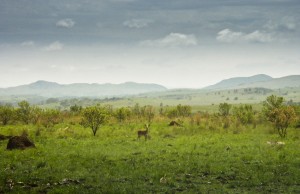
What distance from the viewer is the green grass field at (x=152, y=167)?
61.3 feet

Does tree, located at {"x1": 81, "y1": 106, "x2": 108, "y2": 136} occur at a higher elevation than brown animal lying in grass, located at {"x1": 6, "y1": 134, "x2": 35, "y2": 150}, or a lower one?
higher

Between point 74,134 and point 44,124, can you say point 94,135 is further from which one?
point 44,124

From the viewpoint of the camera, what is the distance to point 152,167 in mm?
23531

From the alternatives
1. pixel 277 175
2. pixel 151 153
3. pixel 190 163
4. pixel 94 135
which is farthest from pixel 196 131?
pixel 277 175

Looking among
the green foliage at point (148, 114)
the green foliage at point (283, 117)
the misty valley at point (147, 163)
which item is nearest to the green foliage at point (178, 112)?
the green foliage at point (148, 114)

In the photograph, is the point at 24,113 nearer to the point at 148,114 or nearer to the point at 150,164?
the point at 148,114

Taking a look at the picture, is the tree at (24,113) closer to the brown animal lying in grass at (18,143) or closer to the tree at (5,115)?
the tree at (5,115)

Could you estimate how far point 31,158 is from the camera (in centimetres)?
2577

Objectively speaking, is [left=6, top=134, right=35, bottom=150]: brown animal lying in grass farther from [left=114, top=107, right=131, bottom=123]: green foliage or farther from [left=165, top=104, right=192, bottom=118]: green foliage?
[left=165, top=104, right=192, bottom=118]: green foliage

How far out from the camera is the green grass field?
1869cm

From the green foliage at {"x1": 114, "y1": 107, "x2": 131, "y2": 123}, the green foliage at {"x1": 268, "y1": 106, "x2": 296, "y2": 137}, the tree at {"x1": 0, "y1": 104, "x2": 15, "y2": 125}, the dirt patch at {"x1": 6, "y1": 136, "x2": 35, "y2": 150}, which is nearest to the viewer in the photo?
the dirt patch at {"x1": 6, "y1": 136, "x2": 35, "y2": 150}

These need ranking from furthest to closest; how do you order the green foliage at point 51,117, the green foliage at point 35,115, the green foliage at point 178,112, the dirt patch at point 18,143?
the green foliage at point 178,112 → the green foliage at point 35,115 → the green foliage at point 51,117 → the dirt patch at point 18,143

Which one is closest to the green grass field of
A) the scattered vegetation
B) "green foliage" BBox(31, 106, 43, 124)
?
the scattered vegetation

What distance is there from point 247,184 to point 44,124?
38.6 metres
